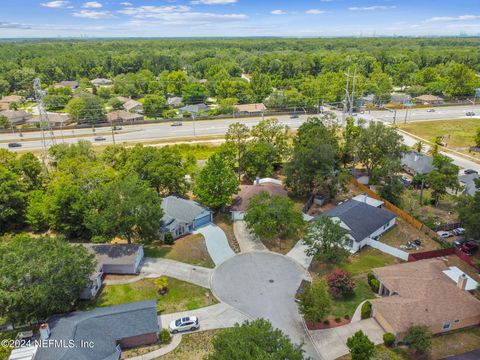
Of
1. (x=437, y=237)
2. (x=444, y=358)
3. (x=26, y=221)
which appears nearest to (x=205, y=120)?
(x=26, y=221)

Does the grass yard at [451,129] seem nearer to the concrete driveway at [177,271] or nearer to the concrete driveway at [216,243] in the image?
the concrete driveway at [216,243]

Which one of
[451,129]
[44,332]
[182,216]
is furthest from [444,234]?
[451,129]

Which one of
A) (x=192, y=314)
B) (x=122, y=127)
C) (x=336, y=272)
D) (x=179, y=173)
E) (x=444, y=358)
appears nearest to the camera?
(x=444, y=358)

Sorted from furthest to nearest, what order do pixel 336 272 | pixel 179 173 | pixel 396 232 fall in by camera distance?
pixel 179 173 → pixel 396 232 → pixel 336 272

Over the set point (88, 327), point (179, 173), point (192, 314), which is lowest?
point (192, 314)

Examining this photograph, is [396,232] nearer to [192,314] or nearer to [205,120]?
[192,314]

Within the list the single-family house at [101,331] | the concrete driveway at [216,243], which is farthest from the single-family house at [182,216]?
the single-family house at [101,331]

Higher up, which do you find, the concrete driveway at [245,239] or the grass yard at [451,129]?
the grass yard at [451,129]

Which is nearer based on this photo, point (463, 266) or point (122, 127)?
point (463, 266)
